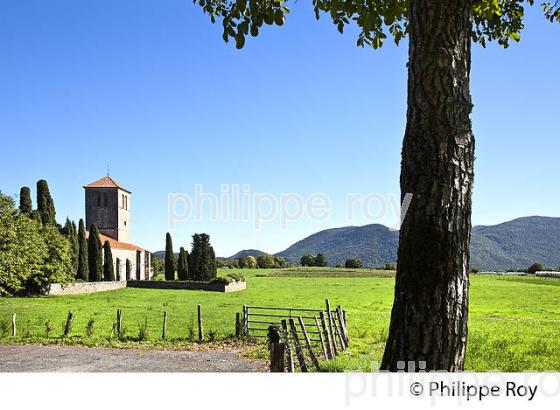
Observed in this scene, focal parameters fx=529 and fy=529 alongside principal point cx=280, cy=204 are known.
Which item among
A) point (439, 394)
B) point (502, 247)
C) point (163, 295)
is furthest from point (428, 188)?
point (502, 247)

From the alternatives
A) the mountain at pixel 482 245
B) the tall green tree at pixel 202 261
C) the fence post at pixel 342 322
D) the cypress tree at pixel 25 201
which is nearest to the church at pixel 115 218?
the tall green tree at pixel 202 261

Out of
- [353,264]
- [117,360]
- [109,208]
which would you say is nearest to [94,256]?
[109,208]

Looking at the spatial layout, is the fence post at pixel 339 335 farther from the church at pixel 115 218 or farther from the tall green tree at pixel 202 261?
the church at pixel 115 218

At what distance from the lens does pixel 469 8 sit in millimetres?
3344

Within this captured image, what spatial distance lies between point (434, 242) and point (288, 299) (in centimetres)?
2336

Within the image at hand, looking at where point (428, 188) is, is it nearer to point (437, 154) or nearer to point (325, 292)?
point (437, 154)

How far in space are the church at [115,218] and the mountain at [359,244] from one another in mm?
19232

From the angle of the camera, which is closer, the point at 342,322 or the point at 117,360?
the point at 117,360

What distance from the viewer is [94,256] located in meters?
30.6

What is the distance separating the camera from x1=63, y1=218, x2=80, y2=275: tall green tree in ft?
96.9

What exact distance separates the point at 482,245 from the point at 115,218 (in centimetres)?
6589

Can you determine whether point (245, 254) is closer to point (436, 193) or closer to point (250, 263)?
point (250, 263)

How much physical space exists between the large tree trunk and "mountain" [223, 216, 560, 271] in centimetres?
3959

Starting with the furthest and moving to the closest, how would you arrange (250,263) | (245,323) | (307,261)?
1. (250,263)
2. (307,261)
3. (245,323)
